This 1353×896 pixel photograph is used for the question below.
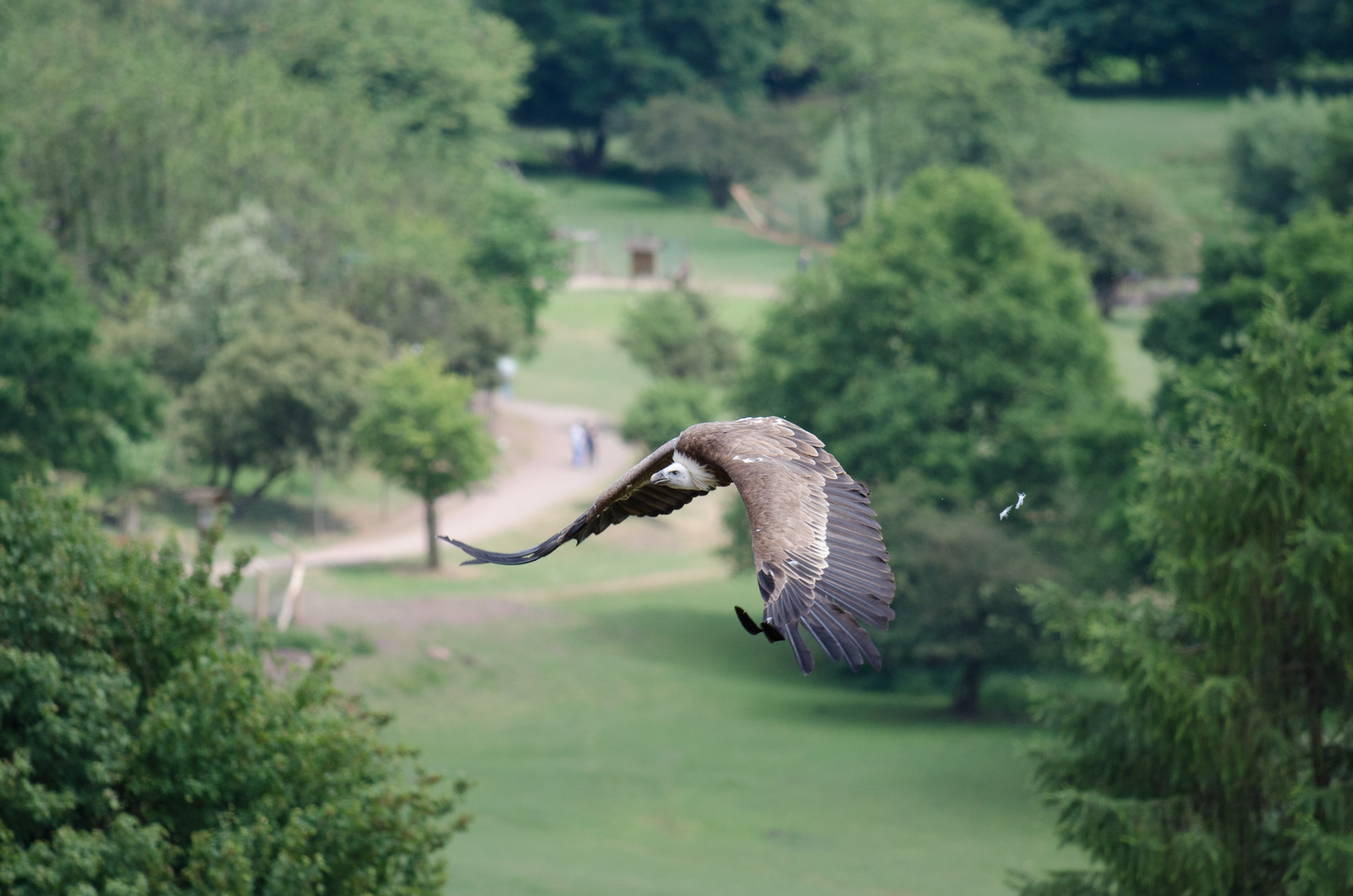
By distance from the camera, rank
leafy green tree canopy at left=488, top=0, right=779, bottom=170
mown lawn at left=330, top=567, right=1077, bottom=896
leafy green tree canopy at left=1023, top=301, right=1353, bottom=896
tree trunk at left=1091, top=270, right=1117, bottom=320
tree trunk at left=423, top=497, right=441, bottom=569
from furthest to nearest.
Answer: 1. leafy green tree canopy at left=488, top=0, right=779, bottom=170
2. tree trunk at left=1091, top=270, right=1117, bottom=320
3. tree trunk at left=423, top=497, right=441, bottom=569
4. mown lawn at left=330, top=567, right=1077, bottom=896
5. leafy green tree canopy at left=1023, top=301, right=1353, bottom=896

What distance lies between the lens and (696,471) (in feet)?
32.4

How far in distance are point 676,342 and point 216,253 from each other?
18.6 m

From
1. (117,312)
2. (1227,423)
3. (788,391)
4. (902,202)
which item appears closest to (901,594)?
(788,391)

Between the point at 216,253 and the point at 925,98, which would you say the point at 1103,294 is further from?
the point at 216,253

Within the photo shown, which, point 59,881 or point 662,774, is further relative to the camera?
point 662,774

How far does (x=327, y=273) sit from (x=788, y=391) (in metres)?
21.4

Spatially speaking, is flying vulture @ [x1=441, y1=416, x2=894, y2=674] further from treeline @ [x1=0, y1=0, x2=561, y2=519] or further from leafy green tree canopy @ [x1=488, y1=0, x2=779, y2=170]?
leafy green tree canopy @ [x1=488, y1=0, x2=779, y2=170]

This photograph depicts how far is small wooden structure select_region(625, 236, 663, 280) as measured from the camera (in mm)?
85250

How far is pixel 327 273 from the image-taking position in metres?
59.2

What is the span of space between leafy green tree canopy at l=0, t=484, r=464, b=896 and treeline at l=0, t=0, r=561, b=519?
17.3m

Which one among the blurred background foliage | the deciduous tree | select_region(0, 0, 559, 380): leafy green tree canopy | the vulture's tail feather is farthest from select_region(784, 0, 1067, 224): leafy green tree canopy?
the vulture's tail feather

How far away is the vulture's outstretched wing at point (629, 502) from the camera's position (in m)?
9.89

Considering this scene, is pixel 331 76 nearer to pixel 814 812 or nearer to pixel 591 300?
pixel 591 300

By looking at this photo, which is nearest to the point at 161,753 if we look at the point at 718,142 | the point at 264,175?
the point at 264,175
